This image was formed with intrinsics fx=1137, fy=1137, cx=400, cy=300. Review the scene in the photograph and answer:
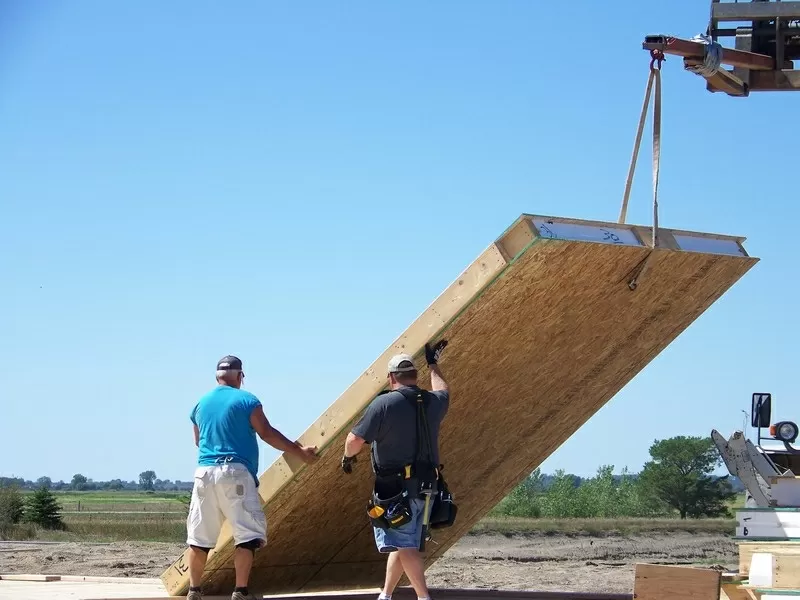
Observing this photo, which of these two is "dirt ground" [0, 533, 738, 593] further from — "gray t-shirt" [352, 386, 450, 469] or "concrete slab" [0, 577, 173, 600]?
"gray t-shirt" [352, 386, 450, 469]

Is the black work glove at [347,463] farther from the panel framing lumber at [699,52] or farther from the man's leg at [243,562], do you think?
the panel framing lumber at [699,52]

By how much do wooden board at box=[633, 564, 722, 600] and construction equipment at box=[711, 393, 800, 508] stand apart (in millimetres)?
2240

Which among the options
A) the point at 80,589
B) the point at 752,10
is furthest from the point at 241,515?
the point at 752,10

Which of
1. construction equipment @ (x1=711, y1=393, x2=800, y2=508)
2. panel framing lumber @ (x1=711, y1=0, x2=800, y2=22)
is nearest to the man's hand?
construction equipment @ (x1=711, y1=393, x2=800, y2=508)

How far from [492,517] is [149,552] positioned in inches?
850

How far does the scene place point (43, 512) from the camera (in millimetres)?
32375

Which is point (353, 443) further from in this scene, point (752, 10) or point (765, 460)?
point (752, 10)

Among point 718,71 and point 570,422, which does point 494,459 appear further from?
point 718,71

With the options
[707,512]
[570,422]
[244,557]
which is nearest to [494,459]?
[570,422]

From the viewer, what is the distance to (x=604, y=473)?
47531mm

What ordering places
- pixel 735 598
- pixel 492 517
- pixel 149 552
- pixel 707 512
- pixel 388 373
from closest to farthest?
pixel 388 373 < pixel 735 598 < pixel 149 552 < pixel 492 517 < pixel 707 512

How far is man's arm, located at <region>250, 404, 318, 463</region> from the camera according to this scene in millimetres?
6785

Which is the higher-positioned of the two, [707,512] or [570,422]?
[707,512]

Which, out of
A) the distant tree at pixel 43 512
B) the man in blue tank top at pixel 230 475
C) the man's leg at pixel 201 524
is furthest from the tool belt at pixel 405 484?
the distant tree at pixel 43 512
